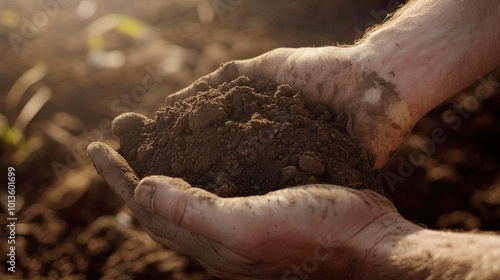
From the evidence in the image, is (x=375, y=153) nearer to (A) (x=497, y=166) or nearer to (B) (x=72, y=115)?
(A) (x=497, y=166)

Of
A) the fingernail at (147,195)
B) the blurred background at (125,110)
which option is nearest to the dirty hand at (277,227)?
the fingernail at (147,195)

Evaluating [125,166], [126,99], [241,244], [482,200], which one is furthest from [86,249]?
[482,200]

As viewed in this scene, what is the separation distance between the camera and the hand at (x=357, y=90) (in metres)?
1.45

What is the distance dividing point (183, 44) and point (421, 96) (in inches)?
69.8

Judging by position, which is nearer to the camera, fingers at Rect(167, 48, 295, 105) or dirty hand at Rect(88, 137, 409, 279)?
dirty hand at Rect(88, 137, 409, 279)

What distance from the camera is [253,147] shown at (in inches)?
51.6

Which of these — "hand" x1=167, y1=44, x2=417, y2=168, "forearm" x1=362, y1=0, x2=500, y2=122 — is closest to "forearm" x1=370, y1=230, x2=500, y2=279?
"hand" x1=167, y1=44, x2=417, y2=168

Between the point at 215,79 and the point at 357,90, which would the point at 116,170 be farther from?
the point at 357,90

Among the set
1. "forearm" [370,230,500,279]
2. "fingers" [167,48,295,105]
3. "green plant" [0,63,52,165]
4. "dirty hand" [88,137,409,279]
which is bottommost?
"forearm" [370,230,500,279]

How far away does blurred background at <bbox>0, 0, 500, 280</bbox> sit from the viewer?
1.93m

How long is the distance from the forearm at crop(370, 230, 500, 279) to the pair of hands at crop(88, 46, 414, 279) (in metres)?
0.05

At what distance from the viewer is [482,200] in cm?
204

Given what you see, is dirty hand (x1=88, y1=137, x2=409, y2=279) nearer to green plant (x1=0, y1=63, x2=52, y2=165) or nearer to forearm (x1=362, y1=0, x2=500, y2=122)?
forearm (x1=362, y1=0, x2=500, y2=122)

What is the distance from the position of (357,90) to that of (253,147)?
0.41 m
